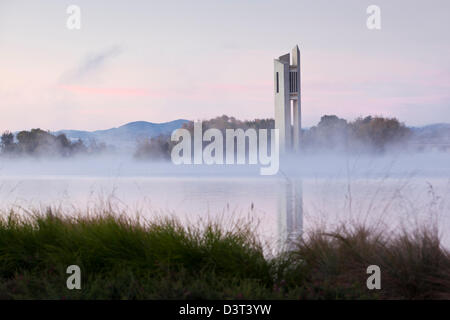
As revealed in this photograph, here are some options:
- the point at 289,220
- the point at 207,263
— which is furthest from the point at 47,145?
the point at 207,263

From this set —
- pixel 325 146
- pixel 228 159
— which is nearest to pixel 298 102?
pixel 325 146

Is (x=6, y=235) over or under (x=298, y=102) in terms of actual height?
under

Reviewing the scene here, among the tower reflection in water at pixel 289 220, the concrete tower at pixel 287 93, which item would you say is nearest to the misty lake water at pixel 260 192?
the tower reflection in water at pixel 289 220

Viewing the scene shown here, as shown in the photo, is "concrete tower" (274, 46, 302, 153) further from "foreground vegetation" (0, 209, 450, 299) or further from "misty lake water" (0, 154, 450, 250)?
"foreground vegetation" (0, 209, 450, 299)

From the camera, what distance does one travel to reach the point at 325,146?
20719mm

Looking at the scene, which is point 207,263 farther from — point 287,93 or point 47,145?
point 47,145

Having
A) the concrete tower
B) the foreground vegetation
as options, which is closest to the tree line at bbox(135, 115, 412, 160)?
the concrete tower

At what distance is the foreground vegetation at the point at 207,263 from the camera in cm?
308

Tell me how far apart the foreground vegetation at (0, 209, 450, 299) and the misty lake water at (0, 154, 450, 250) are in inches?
10.7

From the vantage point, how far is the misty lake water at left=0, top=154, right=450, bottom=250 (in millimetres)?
4633

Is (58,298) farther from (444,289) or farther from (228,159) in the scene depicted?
(228,159)

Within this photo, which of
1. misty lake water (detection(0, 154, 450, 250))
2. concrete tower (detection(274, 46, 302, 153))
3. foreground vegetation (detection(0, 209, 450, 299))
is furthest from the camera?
concrete tower (detection(274, 46, 302, 153))

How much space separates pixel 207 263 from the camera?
133 inches
